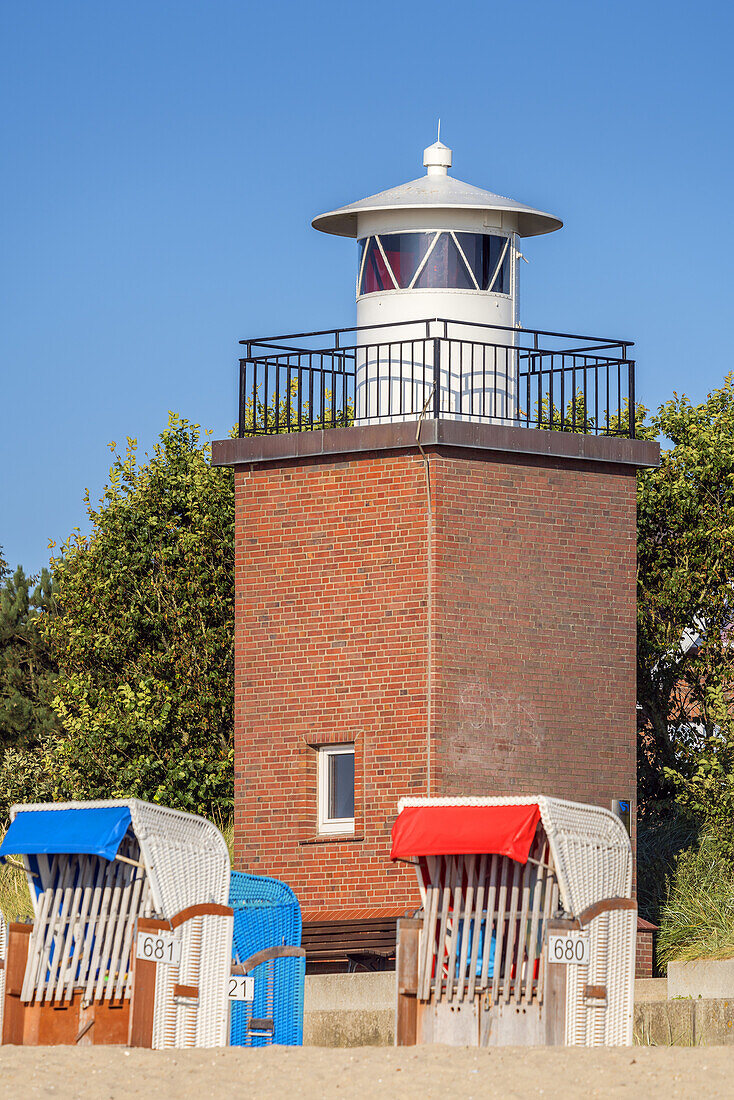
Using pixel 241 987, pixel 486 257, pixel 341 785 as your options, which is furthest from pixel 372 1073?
pixel 486 257

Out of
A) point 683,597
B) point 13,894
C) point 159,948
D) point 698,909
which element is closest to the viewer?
point 159,948

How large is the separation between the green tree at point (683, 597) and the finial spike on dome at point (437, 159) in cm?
690

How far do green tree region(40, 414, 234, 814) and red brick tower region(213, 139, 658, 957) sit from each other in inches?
274

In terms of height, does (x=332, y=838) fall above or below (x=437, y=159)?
below

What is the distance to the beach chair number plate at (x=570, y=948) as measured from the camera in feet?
42.4

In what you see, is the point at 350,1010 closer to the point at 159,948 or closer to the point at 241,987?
the point at 241,987

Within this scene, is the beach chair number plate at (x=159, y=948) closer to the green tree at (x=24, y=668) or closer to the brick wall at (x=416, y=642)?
the brick wall at (x=416, y=642)

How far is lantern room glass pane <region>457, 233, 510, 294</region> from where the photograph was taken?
19.5m

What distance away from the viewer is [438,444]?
18.7 meters

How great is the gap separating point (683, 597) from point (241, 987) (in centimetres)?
1238

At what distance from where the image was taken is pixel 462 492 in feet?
62.0

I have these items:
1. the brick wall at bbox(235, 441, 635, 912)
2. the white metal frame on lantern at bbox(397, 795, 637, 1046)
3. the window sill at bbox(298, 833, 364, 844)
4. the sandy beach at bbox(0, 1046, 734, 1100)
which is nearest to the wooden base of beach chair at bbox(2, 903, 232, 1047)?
the sandy beach at bbox(0, 1046, 734, 1100)

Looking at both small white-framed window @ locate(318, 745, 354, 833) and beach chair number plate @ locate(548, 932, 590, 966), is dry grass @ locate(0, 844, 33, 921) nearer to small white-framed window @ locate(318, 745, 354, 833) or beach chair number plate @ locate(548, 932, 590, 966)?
small white-framed window @ locate(318, 745, 354, 833)

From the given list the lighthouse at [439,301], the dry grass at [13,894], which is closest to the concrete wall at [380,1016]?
the lighthouse at [439,301]
